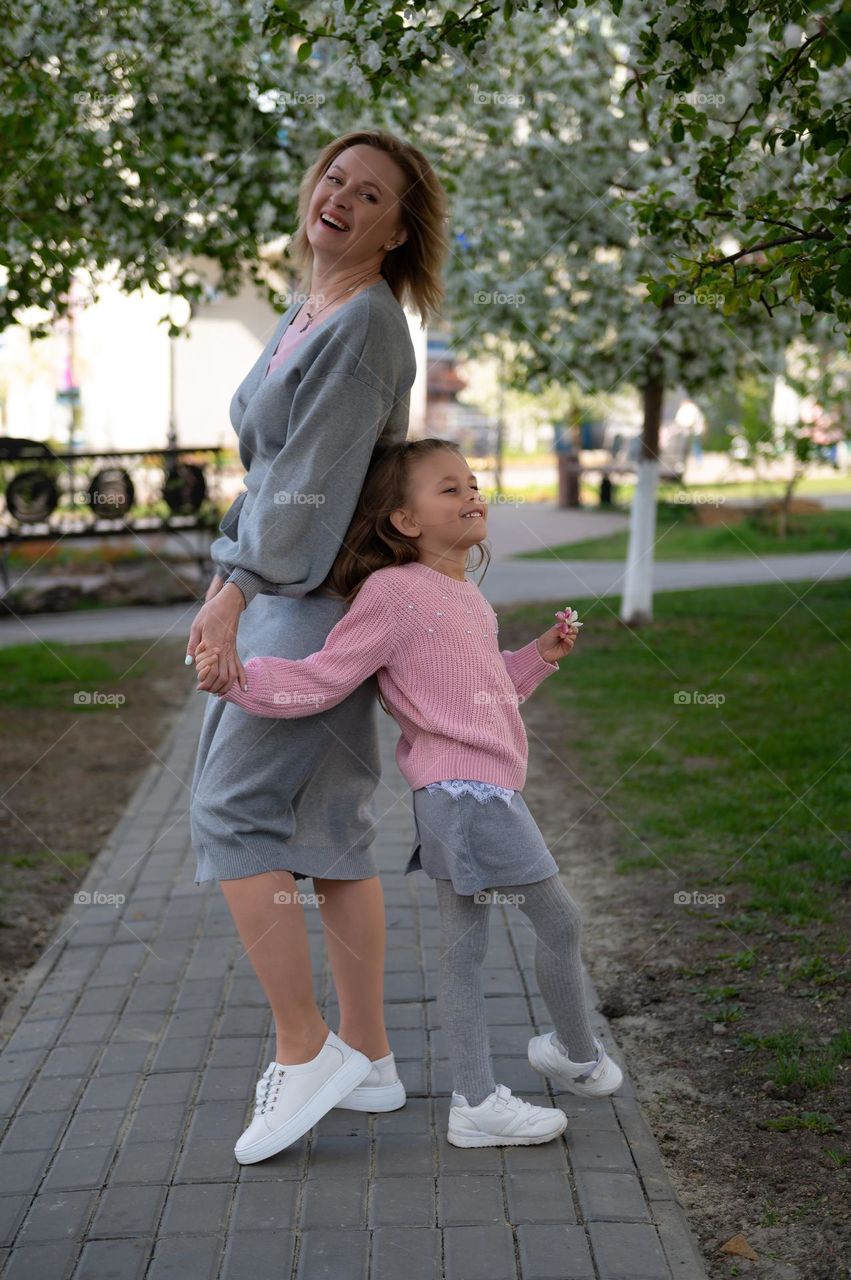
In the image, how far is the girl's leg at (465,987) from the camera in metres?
2.97

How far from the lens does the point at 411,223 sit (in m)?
3.04

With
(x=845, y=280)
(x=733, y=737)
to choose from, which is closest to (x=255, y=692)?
(x=845, y=280)

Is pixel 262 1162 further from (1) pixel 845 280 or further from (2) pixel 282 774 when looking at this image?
(1) pixel 845 280

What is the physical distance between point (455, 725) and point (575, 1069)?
83cm

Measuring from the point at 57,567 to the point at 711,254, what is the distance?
10045 millimetres

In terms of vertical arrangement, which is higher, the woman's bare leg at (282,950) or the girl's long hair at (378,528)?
the girl's long hair at (378,528)

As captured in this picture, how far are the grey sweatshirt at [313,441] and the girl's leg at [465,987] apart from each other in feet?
2.34

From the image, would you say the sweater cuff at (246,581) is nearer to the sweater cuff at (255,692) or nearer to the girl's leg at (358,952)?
the sweater cuff at (255,692)

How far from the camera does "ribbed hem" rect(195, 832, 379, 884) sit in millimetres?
2891

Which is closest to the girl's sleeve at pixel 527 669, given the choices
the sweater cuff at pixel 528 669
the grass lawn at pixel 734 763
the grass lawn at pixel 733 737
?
the sweater cuff at pixel 528 669
